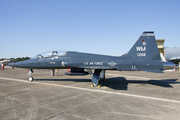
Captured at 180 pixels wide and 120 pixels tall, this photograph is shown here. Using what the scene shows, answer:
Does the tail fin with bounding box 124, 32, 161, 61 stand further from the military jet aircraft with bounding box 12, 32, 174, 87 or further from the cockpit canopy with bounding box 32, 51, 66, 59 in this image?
the cockpit canopy with bounding box 32, 51, 66, 59

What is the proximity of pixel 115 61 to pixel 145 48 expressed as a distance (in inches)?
121

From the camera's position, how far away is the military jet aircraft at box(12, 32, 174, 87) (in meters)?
11.9

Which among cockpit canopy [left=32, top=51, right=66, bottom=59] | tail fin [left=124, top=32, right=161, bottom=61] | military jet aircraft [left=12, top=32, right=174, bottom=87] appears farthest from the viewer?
cockpit canopy [left=32, top=51, right=66, bottom=59]

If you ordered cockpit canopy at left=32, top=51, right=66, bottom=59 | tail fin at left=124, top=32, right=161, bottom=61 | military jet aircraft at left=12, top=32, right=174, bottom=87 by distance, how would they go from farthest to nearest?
1. cockpit canopy at left=32, top=51, right=66, bottom=59
2. tail fin at left=124, top=32, right=161, bottom=61
3. military jet aircraft at left=12, top=32, right=174, bottom=87

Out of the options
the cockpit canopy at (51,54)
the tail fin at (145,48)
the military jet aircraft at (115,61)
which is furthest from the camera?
the cockpit canopy at (51,54)

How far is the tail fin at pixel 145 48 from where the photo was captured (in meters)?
12.5

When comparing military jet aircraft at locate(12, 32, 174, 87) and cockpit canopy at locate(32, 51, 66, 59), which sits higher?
cockpit canopy at locate(32, 51, 66, 59)

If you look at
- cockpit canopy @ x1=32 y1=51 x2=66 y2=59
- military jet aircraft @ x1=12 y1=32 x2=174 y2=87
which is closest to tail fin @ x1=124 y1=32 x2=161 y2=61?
military jet aircraft @ x1=12 y1=32 x2=174 y2=87

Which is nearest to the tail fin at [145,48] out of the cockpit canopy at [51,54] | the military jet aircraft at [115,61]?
the military jet aircraft at [115,61]

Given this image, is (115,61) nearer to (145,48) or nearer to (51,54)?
(145,48)

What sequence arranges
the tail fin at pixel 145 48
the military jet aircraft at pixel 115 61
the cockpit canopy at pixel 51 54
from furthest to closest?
1. the cockpit canopy at pixel 51 54
2. the tail fin at pixel 145 48
3. the military jet aircraft at pixel 115 61

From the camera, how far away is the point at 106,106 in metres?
6.71

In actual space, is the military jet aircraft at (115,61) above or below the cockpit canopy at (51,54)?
below

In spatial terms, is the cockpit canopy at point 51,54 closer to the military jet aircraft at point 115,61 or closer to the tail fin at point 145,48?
the military jet aircraft at point 115,61
